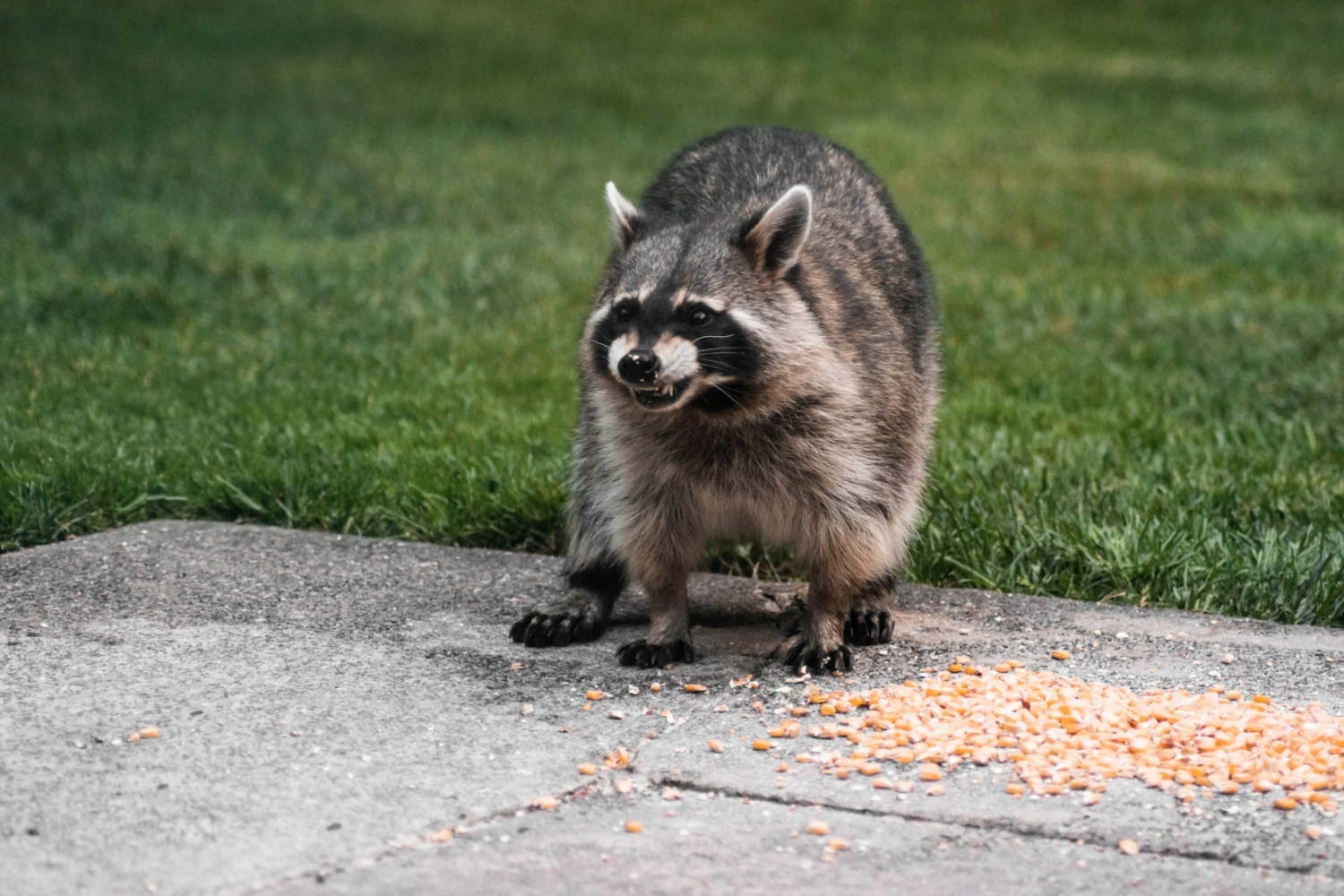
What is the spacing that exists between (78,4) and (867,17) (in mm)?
9468

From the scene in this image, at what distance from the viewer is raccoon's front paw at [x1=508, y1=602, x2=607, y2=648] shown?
414 centimetres

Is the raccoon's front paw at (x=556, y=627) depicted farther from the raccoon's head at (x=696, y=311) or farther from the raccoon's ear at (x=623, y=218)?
the raccoon's ear at (x=623, y=218)

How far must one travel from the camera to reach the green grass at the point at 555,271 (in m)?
5.17

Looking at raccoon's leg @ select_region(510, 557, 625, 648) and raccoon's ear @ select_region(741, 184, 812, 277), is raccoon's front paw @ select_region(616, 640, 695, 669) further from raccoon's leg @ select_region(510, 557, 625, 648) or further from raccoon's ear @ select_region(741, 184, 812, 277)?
raccoon's ear @ select_region(741, 184, 812, 277)

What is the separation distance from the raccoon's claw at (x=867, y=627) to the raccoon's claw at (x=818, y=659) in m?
0.25

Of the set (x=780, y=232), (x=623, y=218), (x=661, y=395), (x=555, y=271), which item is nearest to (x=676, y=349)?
(x=661, y=395)

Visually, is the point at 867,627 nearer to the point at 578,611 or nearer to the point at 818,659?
the point at 818,659

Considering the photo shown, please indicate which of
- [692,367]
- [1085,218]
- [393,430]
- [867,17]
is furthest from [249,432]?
[867,17]

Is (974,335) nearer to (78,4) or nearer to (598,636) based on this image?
(598,636)

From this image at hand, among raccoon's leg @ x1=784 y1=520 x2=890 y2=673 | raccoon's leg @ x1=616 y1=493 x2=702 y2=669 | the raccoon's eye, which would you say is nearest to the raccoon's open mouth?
the raccoon's eye

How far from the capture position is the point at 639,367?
3.73 meters

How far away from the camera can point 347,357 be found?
7.17m

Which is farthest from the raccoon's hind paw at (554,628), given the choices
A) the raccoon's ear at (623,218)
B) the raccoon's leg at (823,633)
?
the raccoon's ear at (623,218)

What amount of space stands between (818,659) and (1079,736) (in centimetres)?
76
